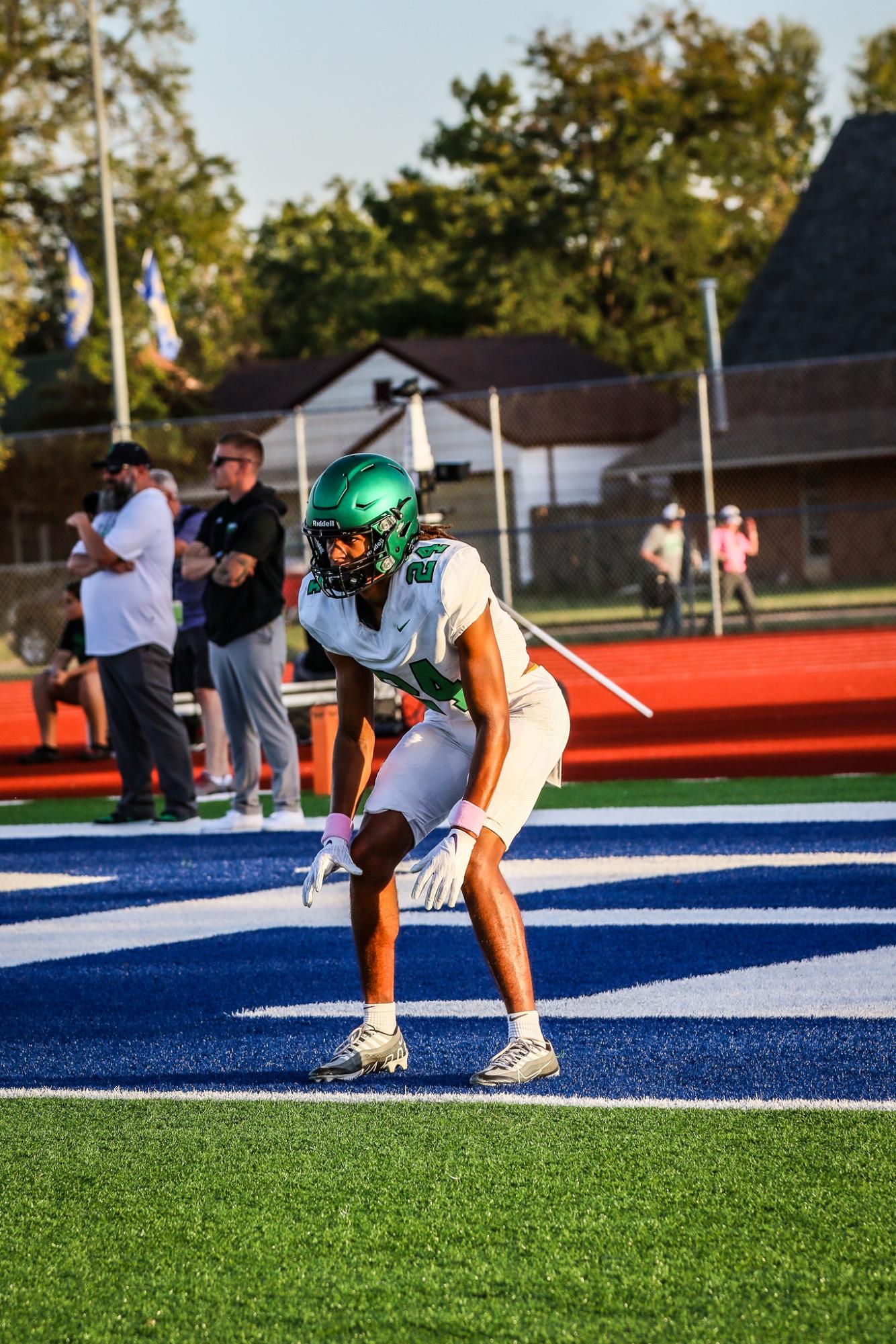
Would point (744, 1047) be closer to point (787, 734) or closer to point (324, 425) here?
point (787, 734)

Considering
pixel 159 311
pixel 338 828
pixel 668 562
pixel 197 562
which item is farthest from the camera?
pixel 159 311

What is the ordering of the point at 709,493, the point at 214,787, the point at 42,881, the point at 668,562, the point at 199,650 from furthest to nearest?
the point at 668,562 < the point at 709,493 < the point at 214,787 < the point at 199,650 < the point at 42,881

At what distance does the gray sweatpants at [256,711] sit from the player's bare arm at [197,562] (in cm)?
58

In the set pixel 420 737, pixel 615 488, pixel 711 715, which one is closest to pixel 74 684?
pixel 711 715

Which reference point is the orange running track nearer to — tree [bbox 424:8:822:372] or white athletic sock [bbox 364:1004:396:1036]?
white athletic sock [bbox 364:1004:396:1036]

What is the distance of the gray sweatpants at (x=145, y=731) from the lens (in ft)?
31.5

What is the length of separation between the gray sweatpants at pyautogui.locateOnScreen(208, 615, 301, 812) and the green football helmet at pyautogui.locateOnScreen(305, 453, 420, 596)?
486 cm

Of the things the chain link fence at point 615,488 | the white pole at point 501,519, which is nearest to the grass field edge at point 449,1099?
the chain link fence at point 615,488

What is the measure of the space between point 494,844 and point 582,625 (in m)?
19.7

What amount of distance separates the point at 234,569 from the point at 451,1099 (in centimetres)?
510

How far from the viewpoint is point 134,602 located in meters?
9.62

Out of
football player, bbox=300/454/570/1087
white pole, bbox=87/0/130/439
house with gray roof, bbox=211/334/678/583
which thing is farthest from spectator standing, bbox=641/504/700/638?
football player, bbox=300/454/570/1087

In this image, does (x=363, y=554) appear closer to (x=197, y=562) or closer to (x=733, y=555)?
(x=197, y=562)

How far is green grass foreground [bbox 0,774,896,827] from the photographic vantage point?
1012 centimetres
